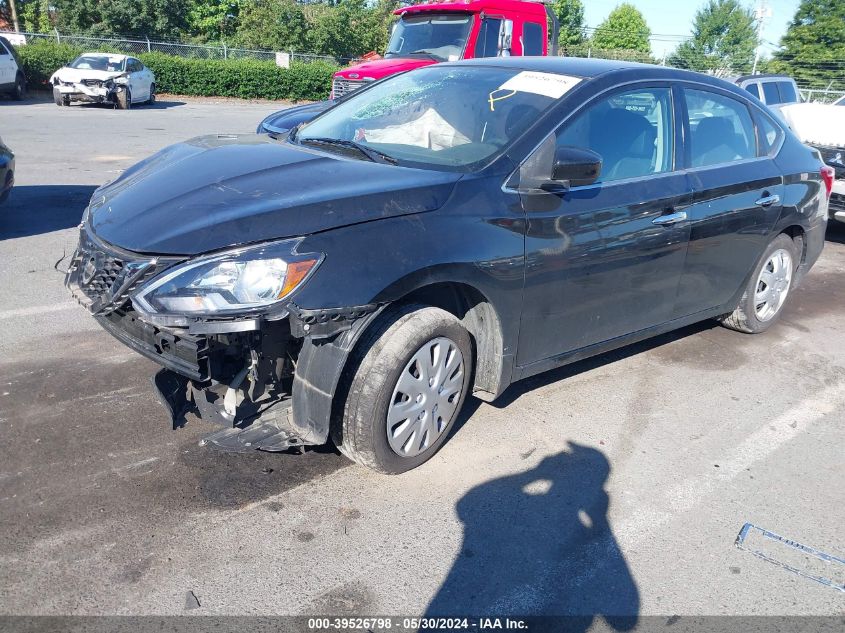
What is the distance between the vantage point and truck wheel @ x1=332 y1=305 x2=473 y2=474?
10.2 feet

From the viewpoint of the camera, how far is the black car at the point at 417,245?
2.91m

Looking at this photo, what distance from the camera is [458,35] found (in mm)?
11531

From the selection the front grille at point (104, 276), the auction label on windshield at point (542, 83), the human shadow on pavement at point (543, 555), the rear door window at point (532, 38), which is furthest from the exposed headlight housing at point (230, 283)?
the rear door window at point (532, 38)

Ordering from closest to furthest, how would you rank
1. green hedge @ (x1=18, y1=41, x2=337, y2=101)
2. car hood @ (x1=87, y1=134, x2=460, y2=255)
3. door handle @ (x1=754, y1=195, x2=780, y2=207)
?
1. car hood @ (x1=87, y1=134, x2=460, y2=255)
2. door handle @ (x1=754, y1=195, x2=780, y2=207)
3. green hedge @ (x1=18, y1=41, x2=337, y2=101)

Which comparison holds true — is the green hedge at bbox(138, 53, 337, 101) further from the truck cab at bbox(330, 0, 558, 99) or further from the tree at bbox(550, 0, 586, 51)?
the tree at bbox(550, 0, 586, 51)

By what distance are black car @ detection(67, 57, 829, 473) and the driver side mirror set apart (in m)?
0.01

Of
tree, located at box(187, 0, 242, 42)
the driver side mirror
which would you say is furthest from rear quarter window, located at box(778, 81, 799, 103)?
tree, located at box(187, 0, 242, 42)

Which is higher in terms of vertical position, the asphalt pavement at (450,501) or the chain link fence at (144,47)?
the chain link fence at (144,47)

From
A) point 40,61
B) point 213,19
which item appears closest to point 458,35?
point 40,61

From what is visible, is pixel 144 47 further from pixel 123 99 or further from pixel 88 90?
pixel 88 90

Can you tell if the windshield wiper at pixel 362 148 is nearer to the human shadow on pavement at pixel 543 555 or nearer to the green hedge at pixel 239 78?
the human shadow on pavement at pixel 543 555

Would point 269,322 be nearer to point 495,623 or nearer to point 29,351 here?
point 495,623

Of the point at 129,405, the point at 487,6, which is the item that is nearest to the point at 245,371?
the point at 129,405

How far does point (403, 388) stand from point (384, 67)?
9551 millimetres
